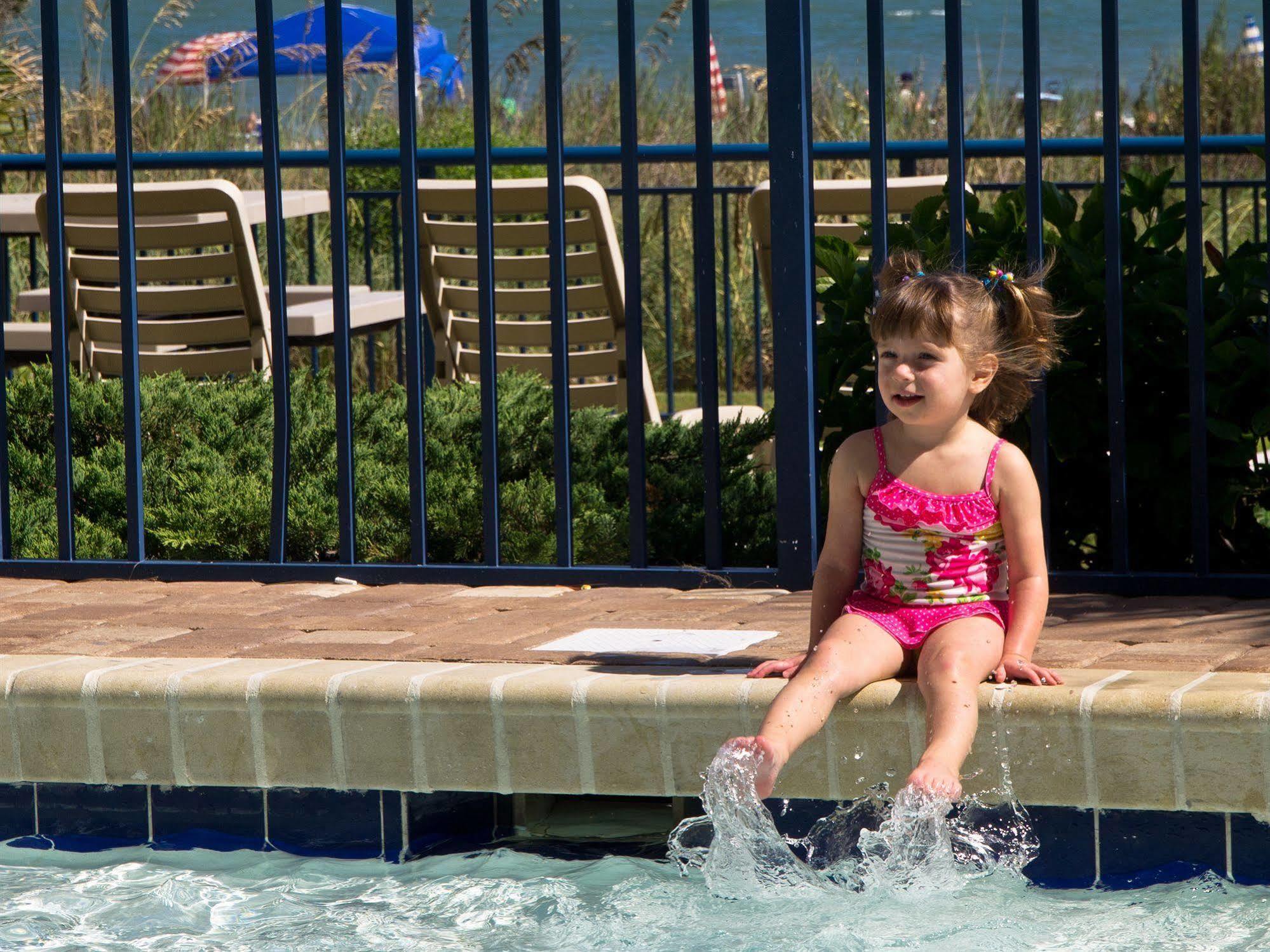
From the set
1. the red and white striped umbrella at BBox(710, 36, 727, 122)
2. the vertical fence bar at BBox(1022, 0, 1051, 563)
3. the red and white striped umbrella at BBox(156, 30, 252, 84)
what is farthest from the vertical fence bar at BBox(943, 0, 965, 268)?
the red and white striped umbrella at BBox(710, 36, 727, 122)

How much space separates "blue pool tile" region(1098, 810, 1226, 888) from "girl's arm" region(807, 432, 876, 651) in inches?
22.3

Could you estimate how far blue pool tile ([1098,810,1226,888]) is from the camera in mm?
2496

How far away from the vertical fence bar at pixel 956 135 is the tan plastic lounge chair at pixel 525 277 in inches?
76.7

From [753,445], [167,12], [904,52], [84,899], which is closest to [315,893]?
[84,899]

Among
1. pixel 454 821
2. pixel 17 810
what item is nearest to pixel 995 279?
pixel 454 821

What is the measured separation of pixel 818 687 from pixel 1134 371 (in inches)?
59.1

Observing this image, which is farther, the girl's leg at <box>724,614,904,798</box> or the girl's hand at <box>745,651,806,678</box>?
the girl's hand at <box>745,651,806,678</box>

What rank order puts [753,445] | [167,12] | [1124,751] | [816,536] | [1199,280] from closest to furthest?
[1124,751], [1199,280], [816,536], [753,445], [167,12]

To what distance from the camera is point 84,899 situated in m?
2.75

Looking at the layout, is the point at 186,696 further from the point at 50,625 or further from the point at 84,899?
the point at 50,625

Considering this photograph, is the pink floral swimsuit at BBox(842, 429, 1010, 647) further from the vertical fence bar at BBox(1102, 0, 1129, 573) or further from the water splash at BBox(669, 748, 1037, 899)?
the vertical fence bar at BBox(1102, 0, 1129, 573)

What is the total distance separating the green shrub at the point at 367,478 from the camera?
4.25 metres

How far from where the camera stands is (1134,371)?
3.64m

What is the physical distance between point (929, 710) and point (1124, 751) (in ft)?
0.91
